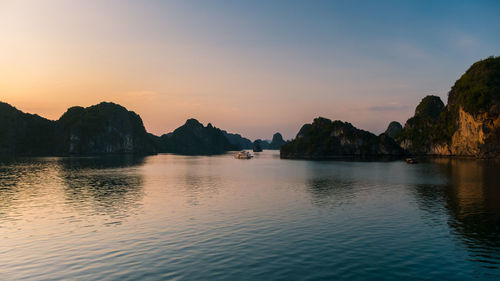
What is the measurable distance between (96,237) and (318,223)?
74.1ft

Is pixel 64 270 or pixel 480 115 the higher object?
pixel 480 115

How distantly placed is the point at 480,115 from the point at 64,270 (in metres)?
228

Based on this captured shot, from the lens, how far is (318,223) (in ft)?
123

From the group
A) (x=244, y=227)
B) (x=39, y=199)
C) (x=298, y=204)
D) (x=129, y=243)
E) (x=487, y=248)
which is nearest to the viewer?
(x=487, y=248)

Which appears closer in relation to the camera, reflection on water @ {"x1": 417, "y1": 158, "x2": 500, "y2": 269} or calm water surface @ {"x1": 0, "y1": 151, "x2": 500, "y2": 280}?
calm water surface @ {"x1": 0, "y1": 151, "x2": 500, "y2": 280}

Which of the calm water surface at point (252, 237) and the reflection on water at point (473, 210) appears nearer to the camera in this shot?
the calm water surface at point (252, 237)

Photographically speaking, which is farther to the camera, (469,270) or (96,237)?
(96,237)

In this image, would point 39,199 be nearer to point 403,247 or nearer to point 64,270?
point 64,270

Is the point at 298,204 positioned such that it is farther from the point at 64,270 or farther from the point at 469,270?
the point at 64,270

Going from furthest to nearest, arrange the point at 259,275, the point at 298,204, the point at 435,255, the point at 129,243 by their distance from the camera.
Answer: the point at 298,204 → the point at 129,243 → the point at 435,255 → the point at 259,275

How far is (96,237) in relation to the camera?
3206 cm

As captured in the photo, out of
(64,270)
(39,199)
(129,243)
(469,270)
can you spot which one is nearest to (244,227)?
(129,243)

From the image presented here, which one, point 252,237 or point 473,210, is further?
point 473,210

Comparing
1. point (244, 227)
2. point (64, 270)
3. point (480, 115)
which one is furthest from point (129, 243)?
point (480, 115)
